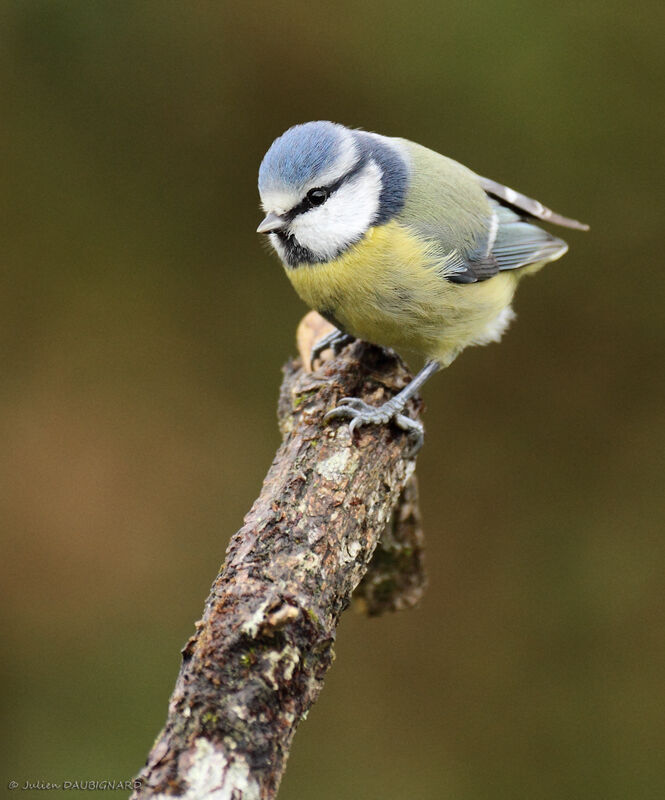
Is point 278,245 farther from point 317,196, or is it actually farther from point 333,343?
point 333,343

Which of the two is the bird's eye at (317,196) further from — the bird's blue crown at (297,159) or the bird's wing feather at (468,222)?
the bird's wing feather at (468,222)

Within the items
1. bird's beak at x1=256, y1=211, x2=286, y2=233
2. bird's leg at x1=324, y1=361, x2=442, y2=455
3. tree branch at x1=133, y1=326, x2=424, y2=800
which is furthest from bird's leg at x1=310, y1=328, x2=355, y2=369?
bird's beak at x1=256, y1=211, x2=286, y2=233

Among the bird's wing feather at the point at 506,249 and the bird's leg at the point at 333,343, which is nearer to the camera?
the bird's wing feather at the point at 506,249

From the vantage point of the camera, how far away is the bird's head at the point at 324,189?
165cm

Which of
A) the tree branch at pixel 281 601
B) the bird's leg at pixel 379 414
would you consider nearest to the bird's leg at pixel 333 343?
the tree branch at pixel 281 601

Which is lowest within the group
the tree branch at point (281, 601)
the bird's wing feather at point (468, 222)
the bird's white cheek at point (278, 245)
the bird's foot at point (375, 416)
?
the tree branch at point (281, 601)

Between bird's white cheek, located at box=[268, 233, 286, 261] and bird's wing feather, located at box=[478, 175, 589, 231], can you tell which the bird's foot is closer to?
bird's white cheek, located at box=[268, 233, 286, 261]

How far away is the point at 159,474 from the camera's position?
2912 millimetres

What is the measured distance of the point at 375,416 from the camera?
171 centimetres

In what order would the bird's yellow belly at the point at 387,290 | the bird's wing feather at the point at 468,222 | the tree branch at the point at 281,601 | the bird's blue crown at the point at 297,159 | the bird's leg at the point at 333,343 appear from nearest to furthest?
the tree branch at the point at 281,601 < the bird's blue crown at the point at 297,159 < the bird's yellow belly at the point at 387,290 < the bird's wing feather at the point at 468,222 < the bird's leg at the point at 333,343

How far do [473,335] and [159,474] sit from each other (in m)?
1.33

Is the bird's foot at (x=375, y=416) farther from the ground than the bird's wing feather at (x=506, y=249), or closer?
closer

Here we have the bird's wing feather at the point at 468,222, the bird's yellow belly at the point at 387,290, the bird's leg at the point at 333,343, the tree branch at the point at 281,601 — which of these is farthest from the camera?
the bird's leg at the point at 333,343

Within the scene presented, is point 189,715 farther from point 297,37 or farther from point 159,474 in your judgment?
point 297,37
